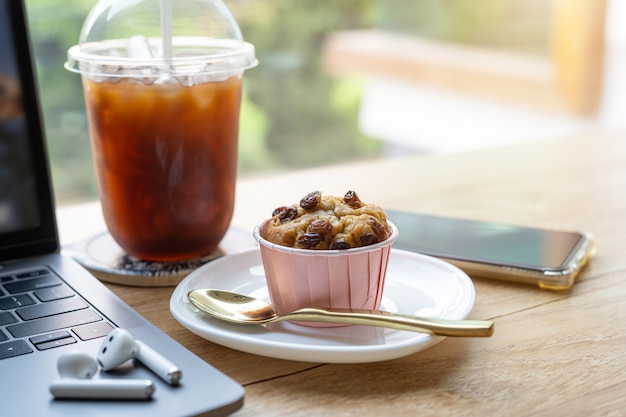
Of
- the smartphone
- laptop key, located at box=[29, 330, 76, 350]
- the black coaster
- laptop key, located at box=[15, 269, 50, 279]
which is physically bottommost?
the smartphone

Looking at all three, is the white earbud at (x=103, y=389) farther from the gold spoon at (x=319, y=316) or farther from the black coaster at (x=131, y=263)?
the black coaster at (x=131, y=263)

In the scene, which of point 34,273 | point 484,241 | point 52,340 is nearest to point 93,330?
point 52,340

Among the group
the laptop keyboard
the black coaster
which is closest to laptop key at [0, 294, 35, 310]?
the laptop keyboard

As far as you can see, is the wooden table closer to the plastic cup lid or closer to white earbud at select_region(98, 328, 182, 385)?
white earbud at select_region(98, 328, 182, 385)

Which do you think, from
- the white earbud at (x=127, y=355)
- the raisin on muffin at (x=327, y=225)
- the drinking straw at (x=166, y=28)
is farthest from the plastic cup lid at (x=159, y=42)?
the white earbud at (x=127, y=355)

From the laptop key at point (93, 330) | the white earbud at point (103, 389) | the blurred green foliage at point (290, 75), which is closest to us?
the white earbud at point (103, 389)

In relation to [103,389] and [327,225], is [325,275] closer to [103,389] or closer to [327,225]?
[327,225]
